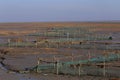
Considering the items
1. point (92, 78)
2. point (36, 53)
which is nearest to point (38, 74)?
point (92, 78)

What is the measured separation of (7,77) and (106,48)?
20.9 meters

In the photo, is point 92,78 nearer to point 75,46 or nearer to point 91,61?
point 91,61

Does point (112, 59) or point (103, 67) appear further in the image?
point (112, 59)

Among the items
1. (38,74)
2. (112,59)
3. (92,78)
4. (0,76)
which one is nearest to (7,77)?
(0,76)

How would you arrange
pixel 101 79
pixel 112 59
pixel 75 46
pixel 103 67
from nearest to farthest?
pixel 101 79, pixel 103 67, pixel 112 59, pixel 75 46

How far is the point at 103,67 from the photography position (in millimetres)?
24375

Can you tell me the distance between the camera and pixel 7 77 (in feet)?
81.4

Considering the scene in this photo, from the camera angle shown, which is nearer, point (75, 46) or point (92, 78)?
point (92, 78)

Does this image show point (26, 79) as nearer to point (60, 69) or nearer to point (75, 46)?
point (60, 69)

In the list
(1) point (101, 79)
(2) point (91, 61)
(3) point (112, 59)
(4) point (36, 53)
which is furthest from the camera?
(4) point (36, 53)

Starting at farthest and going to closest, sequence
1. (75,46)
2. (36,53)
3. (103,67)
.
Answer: (75,46) → (36,53) → (103,67)

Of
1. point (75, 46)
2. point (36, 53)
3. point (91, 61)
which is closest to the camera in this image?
point (91, 61)

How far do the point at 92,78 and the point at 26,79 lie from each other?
200 inches

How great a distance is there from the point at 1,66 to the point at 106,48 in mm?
17468
